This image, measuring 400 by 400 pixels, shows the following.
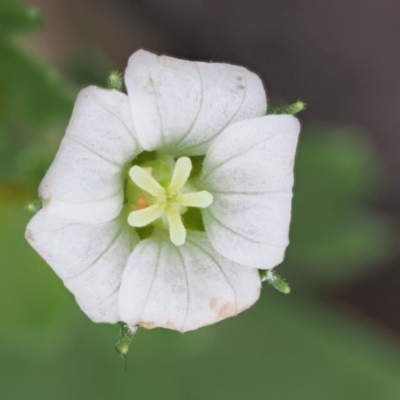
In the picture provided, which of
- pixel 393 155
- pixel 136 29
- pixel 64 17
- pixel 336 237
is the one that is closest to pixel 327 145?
pixel 336 237

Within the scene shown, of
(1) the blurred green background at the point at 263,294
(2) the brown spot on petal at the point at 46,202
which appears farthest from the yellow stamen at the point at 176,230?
(1) the blurred green background at the point at 263,294

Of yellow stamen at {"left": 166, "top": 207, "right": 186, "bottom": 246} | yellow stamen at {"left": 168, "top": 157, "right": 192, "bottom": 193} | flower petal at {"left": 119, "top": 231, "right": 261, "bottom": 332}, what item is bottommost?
flower petal at {"left": 119, "top": 231, "right": 261, "bottom": 332}

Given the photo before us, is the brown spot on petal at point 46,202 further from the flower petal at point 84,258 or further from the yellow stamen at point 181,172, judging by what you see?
the yellow stamen at point 181,172

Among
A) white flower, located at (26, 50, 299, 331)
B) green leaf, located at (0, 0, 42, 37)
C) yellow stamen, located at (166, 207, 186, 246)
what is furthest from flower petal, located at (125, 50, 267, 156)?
green leaf, located at (0, 0, 42, 37)

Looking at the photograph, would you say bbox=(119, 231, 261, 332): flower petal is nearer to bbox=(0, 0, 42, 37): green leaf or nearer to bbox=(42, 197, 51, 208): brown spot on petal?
bbox=(42, 197, 51, 208): brown spot on petal

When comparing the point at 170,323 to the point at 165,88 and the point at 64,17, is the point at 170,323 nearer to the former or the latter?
the point at 165,88

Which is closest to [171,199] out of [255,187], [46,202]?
[255,187]

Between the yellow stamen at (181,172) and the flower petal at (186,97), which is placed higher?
the flower petal at (186,97)
